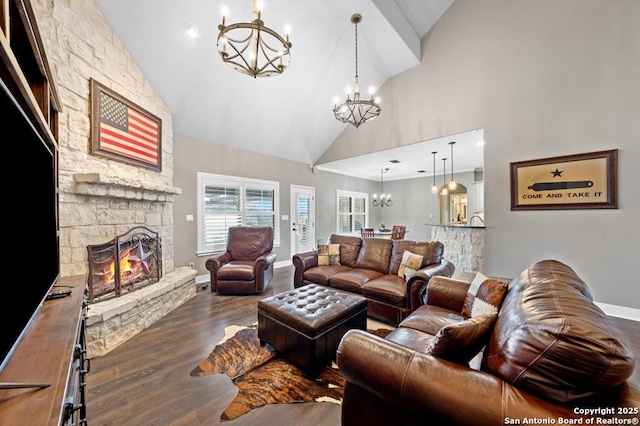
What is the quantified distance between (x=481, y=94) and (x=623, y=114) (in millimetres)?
1648

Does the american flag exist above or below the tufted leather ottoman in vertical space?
above

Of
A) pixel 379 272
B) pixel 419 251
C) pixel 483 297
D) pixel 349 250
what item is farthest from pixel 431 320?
pixel 349 250

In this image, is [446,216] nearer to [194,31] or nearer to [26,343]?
[194,31]

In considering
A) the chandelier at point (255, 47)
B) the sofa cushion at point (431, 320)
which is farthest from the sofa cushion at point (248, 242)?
the sofa cushion at point (431, 320)

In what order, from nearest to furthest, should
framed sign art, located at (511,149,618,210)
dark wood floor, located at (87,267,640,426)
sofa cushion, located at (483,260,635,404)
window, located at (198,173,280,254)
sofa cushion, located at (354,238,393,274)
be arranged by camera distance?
sofa cushion, located at (483,260,635,404) < dark wood floor, located at (87,267,640,426) < framed sign art, located at (511,149,618,210) < sofa cushion, located at (354,238,393,274) < window, located at (198,173,280,254)

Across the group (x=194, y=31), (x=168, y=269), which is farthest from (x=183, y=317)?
(x=194, y=31)

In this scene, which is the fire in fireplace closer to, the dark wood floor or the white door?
the dark wood floor

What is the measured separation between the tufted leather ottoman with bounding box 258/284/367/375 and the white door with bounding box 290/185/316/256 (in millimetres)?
4030

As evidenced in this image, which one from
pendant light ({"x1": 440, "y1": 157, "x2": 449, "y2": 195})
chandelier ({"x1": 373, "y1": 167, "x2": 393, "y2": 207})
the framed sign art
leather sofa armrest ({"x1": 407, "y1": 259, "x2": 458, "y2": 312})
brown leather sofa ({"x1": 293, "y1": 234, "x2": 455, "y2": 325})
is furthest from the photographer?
chandelier ({"x1": 373, "y1": 167, "x2": 393, "y2": 207})

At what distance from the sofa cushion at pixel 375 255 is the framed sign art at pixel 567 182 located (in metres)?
2.10

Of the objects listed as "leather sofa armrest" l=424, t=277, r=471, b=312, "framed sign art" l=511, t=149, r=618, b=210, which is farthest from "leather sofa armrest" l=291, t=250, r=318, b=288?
"framed sign art" l=511, t=149, r=618, b=210

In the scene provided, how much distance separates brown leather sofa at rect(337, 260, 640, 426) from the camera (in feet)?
2.47

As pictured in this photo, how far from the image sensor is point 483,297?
176 centimetres

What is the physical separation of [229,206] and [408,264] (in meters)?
3.75
